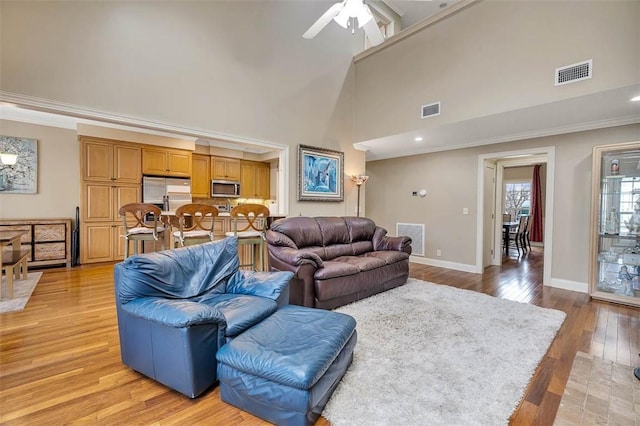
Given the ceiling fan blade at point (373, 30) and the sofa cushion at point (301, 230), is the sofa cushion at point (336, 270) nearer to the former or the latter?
the sofa cushion at point (301, 230)

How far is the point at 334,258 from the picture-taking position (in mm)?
4027

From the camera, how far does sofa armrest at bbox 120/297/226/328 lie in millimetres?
1616

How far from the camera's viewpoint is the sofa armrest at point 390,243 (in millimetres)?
4348

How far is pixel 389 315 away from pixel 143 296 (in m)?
2.31

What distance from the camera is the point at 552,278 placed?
435cm

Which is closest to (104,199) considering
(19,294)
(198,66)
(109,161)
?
(109,161)

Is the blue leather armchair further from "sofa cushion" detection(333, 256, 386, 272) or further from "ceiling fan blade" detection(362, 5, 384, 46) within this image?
"ceiling fan blade" detection(362, 5, 384, 46)

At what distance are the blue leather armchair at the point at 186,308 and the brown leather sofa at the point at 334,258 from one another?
2.33ft

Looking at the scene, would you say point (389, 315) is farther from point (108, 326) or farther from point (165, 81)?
point (165, 81)

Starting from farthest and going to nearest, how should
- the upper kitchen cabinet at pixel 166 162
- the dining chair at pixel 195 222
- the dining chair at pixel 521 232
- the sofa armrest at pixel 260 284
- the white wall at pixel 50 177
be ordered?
the dining chair at pixel 521 232
the upper kitchen cabinet at pixel 166 162
the white wall at pixel 50 177
the dining chair at pixel 195 222
the sofa armrest at pixel 260 284

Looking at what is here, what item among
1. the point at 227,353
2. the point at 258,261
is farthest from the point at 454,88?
the point at 227,353

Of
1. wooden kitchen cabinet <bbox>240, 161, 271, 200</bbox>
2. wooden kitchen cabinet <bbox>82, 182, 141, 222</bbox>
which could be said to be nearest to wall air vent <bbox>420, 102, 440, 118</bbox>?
wooden kitchen cabinet <bbox>240, 161, 271, 200</bbox>

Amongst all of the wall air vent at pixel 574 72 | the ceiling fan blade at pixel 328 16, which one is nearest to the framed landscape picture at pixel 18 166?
the ceiling fan blade at pixel 328 16

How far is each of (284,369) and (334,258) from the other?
8.59 ft
